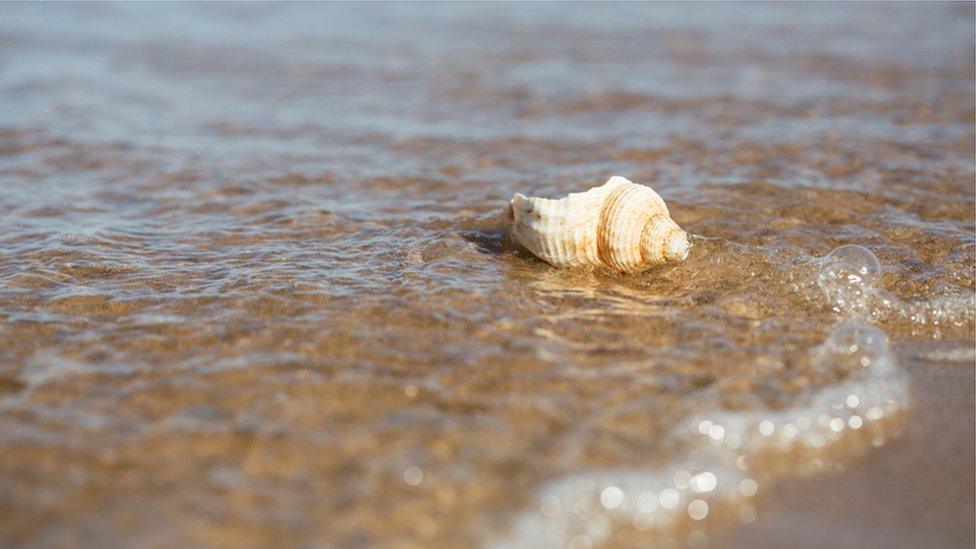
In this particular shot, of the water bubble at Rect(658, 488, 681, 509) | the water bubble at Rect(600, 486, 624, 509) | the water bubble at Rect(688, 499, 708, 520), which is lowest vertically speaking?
the water bubble at Rect(688, 499, 708, 520)

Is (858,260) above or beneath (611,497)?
above

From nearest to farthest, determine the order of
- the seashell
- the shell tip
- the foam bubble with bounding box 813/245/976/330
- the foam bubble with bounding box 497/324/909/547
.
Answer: the foam bubble with bounding box 497/324/909/547 → the foam bubble with bounding box 813/245/976/330 → the seashell → the shell tip

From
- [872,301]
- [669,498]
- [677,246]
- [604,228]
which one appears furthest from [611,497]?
[872,301]

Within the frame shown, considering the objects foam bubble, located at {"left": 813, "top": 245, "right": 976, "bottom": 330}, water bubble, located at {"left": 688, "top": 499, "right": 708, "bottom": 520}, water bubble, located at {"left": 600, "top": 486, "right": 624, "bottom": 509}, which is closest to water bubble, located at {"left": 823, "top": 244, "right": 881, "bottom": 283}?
foam bubble, located at {"left": 813, "top": 245, "right": 976, "bottom": 330}

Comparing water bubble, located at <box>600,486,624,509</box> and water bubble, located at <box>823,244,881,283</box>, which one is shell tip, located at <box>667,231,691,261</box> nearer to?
water bubble, located at <box>823,244,881,283</box>

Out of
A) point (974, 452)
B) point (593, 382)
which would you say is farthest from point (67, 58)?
point (974, 452)

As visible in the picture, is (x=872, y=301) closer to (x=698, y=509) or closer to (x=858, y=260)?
(x=858, y=260)

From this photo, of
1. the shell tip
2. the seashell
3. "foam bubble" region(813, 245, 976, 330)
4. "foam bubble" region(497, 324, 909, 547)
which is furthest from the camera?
the shell tip

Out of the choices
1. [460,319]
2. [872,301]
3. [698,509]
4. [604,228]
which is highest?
[604,228]
